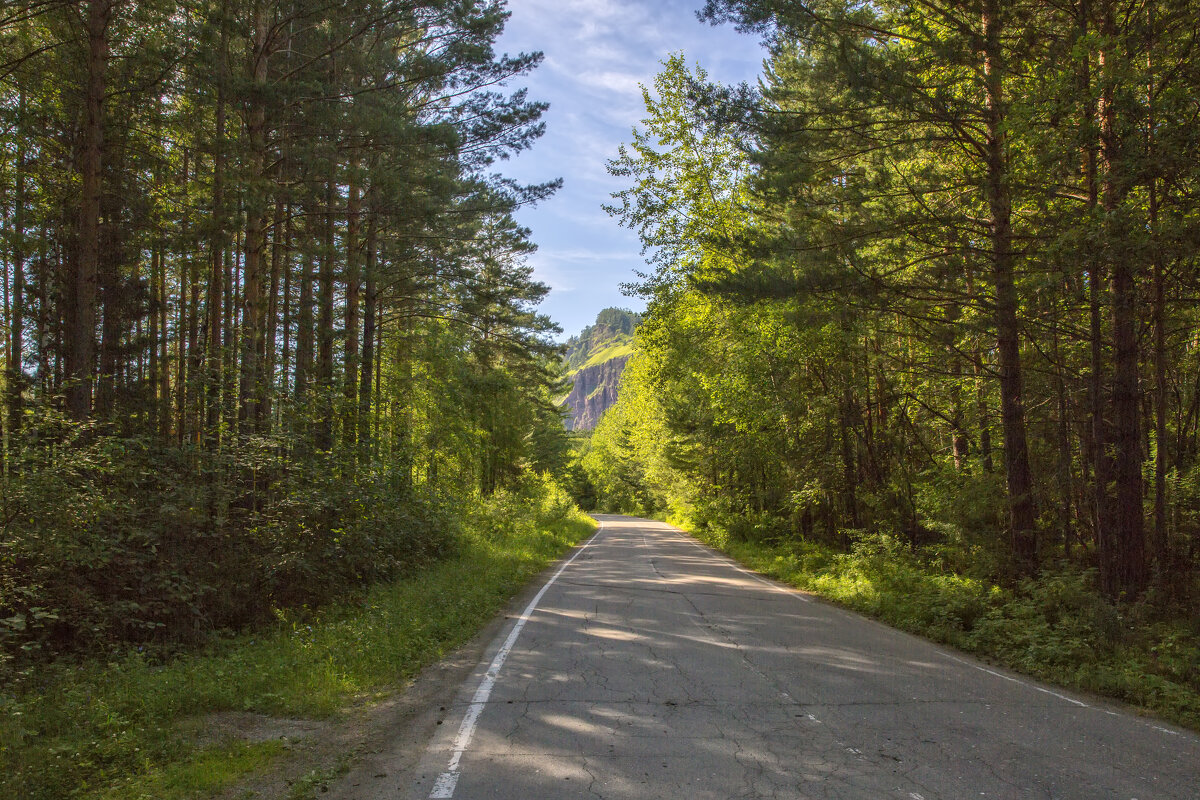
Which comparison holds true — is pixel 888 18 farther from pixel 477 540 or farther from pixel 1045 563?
pixel 477 540

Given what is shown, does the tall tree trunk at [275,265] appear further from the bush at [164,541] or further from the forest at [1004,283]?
the forest at [1004,283]

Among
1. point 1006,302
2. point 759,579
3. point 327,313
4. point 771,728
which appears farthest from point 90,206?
point 759,579

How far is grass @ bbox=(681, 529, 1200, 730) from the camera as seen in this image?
259 inches

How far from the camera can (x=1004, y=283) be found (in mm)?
10086

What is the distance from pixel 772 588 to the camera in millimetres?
13953

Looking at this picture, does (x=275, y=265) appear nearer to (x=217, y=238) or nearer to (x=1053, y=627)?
(x=217, y=238)

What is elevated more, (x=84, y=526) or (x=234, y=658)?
(x=84, y=526)

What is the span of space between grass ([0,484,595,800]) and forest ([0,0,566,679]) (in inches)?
30.3

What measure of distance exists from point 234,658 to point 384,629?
1.78 meters

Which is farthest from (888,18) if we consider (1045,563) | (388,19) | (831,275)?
(1045,563)

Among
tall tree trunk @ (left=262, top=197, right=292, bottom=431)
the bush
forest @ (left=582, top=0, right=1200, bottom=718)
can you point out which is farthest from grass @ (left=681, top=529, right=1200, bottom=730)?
tall tree trunk @ (left=262, top=197, right=292, bottom=431)

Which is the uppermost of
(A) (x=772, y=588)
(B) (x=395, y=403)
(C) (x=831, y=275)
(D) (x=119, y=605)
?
(C) (x=831, y=275)

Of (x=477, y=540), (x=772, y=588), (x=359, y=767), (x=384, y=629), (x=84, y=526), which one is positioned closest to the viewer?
(x=359, y=767)

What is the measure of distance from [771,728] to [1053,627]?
215 inches
